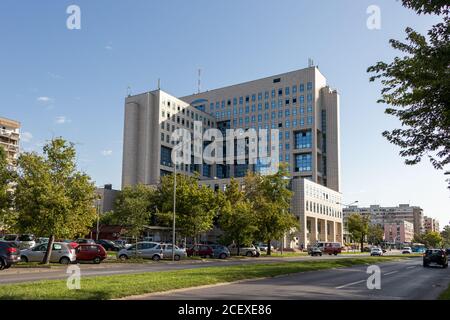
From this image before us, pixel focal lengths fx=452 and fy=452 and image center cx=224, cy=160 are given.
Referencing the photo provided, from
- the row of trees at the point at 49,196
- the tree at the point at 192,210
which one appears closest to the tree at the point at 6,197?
the row of trees at the point at 49,196

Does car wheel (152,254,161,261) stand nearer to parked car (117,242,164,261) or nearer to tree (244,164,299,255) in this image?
parked car (117,242,164,261)

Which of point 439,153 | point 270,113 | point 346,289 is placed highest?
point 270,113

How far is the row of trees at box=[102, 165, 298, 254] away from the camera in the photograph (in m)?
43.0

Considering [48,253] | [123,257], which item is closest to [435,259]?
[123,257]

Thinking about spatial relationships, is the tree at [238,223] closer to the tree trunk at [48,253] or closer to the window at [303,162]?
the tree trunk at [48,253]

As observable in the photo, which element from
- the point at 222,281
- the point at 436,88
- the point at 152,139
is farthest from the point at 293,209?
the point at 436,88

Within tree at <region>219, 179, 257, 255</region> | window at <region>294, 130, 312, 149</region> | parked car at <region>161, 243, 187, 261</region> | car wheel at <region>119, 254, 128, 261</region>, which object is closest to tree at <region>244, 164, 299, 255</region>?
tree at <region>219, 179, 257, 255</region>

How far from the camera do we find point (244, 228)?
52.8 m

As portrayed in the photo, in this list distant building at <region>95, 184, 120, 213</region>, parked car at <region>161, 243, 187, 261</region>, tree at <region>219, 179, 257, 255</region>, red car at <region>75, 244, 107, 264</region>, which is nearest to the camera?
red car at <region>75, 244, 107, 264</region>

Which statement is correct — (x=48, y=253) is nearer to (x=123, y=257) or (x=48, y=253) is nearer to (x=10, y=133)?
(x=123, y=257)

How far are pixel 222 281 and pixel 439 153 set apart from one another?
10.0m

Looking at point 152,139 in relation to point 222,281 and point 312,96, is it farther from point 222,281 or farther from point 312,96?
point 222,281

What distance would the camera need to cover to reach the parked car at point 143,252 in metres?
40.2
